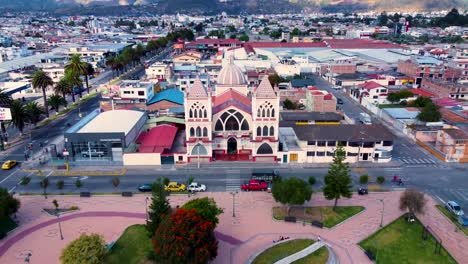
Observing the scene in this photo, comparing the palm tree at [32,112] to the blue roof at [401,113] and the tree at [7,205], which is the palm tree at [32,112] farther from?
the blue roof at [401,113]

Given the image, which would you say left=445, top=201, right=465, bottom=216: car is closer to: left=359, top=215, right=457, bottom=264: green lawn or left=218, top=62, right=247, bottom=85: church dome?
left=359, top=215, right=457, bottom=264: green lawn

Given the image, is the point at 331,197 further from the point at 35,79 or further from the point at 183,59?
the point at 183,59

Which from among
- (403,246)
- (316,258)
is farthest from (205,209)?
(403,246)

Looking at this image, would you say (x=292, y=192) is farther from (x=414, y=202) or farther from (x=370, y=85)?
(x=370, y=85)

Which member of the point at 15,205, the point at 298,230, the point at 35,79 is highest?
the point at 35,79

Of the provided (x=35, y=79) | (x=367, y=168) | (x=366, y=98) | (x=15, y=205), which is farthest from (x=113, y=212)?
(x=366, y=98)

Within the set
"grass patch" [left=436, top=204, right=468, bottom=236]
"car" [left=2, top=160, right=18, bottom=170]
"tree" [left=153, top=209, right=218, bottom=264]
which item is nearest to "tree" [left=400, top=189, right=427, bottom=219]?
"grass patch" [left=436, top=204, right=468, bottom=236]
